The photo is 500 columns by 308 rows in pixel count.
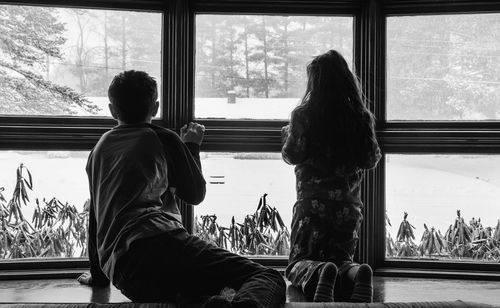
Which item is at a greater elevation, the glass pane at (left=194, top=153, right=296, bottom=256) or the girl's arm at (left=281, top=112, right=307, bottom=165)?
the girl's arm at (left=281, top=112, right=307, bottom=165)

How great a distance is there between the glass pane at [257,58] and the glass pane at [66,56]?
0.25 m

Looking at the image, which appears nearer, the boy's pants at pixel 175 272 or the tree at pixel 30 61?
the boy's pants at pixel 175 272

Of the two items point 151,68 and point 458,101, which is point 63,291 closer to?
point 151,68

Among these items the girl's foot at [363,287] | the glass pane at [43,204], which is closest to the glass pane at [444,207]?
the girl's foot at [363,287]

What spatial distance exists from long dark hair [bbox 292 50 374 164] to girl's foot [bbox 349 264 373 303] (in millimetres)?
505

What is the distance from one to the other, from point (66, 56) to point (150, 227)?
1240 millimetres

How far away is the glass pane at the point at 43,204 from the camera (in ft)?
8.41

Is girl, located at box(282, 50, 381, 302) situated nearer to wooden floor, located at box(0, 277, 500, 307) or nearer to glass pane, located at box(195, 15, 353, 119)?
wooden floor, located at box(0, 277, 500, 307)

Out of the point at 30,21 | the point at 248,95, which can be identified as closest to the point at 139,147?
the point at 248,95

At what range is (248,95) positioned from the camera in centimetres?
267

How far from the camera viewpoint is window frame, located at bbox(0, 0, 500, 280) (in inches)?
101

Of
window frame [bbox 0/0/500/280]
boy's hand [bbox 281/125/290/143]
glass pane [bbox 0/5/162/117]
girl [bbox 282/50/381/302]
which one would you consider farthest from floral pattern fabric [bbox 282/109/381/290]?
glass pane [bbox 0/5/162/117]

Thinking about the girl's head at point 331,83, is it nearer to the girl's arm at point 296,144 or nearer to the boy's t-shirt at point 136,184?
the girl's arm at point 296,144

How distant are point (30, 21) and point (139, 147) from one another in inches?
45.7
